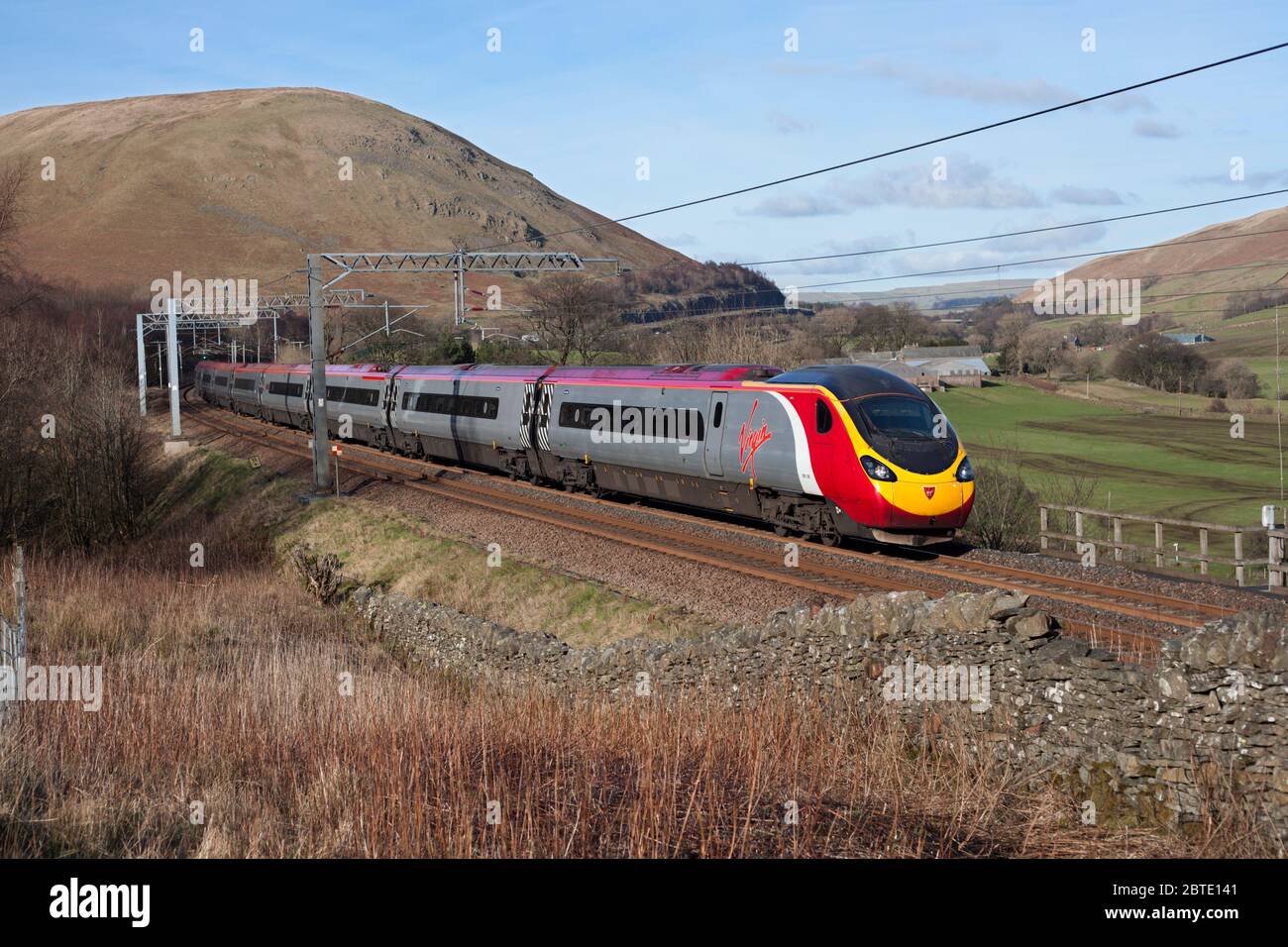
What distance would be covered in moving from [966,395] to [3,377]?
7890 cm

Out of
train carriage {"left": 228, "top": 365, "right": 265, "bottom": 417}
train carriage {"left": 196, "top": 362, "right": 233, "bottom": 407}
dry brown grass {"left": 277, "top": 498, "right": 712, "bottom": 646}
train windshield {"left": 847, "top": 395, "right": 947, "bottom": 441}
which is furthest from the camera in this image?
train carriage {"left": 196, "top": 362, "right": 233, "bottom": 407}

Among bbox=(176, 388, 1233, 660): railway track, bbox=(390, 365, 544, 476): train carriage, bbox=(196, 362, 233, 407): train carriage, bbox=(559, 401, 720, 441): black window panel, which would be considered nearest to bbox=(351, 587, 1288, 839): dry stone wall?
bbox=(176, 388, 1233, 660): railway track

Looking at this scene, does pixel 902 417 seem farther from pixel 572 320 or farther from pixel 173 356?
pixel 572 320

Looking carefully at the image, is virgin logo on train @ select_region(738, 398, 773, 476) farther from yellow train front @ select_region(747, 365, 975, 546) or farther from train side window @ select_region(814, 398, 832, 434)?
train side window @ select_region(814, 398, 832, 434)

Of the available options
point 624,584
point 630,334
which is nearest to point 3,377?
point 624,584

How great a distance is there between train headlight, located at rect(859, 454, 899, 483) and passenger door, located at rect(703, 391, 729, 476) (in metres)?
4.37

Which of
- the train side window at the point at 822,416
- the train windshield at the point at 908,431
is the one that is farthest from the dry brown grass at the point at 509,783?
the train side window at the point at 822,416

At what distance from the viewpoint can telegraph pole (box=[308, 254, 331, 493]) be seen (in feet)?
105

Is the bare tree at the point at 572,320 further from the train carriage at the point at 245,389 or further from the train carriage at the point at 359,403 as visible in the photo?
the train carriage at the point at 245,389

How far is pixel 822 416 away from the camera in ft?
65.0

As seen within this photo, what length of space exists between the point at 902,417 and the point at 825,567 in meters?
2.93

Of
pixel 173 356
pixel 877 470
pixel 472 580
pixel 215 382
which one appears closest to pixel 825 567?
pixel 877 470

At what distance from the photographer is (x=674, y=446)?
24375 mm
